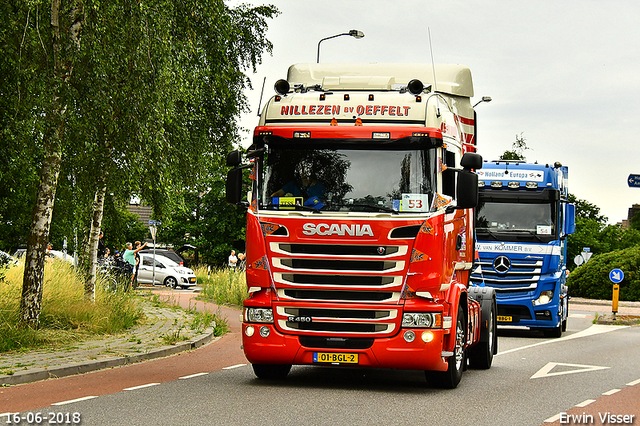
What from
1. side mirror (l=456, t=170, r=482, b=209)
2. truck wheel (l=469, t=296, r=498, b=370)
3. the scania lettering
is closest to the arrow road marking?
truck wheel (l=469, t=296, r=498, b=370)

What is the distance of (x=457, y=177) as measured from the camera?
10.0 m

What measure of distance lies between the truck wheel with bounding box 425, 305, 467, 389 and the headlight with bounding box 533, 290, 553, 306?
25.5 feet

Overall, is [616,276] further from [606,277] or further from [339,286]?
[339,286]

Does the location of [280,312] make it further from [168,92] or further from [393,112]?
[168,92]

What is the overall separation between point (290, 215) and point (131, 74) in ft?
13.2

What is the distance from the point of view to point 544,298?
59.7 feet

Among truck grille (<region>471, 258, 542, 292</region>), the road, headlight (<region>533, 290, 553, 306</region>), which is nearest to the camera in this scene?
the road

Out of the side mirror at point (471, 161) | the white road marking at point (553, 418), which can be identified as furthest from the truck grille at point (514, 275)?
the white road marking at point (553, 418)

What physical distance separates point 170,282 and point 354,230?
30.5 meters

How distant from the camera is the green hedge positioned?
38406mm

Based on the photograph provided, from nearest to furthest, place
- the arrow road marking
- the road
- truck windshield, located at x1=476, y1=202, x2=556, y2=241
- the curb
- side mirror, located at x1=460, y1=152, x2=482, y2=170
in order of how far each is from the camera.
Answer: the road, side mirror, located at x1=460, y1=152, x2=482, y2=170, the curb, the arrow road marking, truck windshield, located at x1=476, y1=202, x2=556, y2=241

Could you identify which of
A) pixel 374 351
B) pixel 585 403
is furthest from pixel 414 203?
pixel 585 403

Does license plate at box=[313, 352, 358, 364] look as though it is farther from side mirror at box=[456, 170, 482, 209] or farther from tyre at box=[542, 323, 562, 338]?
tyre at box=[542, 323, 562, 338]

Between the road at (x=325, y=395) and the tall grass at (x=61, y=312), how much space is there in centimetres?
186
